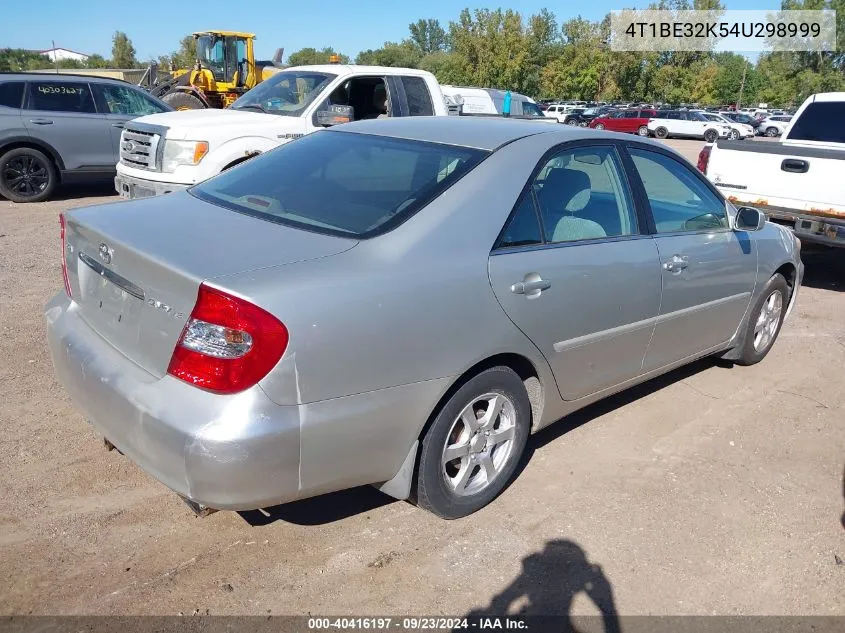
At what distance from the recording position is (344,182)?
352 centimetres

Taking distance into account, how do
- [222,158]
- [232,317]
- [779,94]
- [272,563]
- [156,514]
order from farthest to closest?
1. [779,94]
2. [222,158]
3. [156,514]
4. [272,563]
5. [232,317]

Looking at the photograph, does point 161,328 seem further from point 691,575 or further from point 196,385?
point 691,575

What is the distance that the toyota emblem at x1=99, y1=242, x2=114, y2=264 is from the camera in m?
2.91

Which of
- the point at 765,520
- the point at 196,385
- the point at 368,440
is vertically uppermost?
the point at 196,385

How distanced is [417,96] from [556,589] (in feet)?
25.6

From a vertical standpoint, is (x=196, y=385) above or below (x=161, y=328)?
below

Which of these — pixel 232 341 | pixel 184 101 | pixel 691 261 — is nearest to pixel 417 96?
pixel 691 261

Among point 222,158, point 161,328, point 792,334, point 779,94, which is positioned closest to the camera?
point 161,328

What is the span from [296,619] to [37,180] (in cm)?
996

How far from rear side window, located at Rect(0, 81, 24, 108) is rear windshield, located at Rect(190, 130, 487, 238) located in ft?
26.7

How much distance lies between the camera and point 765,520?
349cm

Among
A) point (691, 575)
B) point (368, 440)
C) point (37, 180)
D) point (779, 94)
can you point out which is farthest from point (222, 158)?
point (779, 94)

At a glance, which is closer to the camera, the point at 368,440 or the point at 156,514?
the point at 368,440

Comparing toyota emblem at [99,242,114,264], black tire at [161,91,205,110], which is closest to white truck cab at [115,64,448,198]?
toyota emblem at [99,242,114,264]
